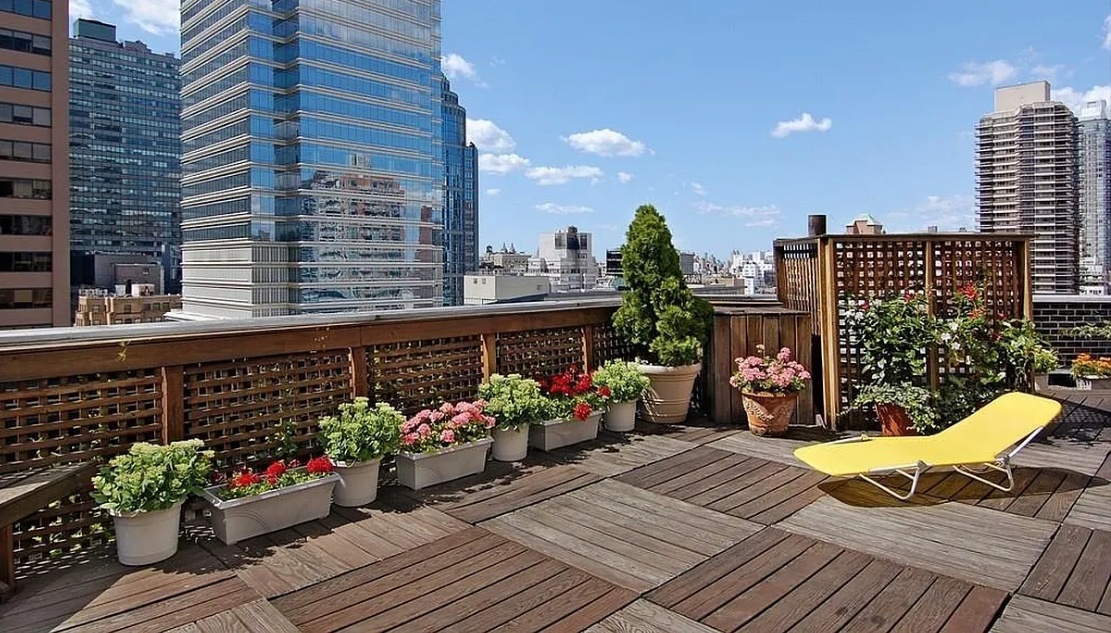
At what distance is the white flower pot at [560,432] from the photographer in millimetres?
4715

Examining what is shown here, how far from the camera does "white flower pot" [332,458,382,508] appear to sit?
3.61m

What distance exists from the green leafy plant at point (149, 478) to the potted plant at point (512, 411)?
71.1 inches

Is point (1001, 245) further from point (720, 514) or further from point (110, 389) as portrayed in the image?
point (110, 389)

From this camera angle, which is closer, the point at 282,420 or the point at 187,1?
the point at 282,420

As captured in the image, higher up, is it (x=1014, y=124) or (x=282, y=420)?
(x=1014, y=124)

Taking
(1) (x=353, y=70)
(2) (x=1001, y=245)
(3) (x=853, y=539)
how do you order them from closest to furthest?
(3) (x=853, y=539) < (2) (x=1001, y=245) < (1) (x=353, y=70)

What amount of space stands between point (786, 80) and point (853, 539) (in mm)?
10205

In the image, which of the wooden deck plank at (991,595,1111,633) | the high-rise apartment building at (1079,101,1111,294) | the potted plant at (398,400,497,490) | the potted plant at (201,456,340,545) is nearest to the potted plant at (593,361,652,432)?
the potted plant at (398,400,497,490)

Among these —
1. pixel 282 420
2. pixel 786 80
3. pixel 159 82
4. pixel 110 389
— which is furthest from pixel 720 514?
pixel 159 82

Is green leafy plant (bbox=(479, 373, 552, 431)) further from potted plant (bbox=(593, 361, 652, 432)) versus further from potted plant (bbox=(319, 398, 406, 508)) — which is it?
potted plant (bbox=(319, 398, 406, 508))

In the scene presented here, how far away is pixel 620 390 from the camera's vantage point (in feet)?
16.9

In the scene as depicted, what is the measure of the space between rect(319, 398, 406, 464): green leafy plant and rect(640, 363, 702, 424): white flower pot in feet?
7.58

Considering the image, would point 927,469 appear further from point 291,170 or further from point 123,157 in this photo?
point 291,170

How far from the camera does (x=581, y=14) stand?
986 cm
